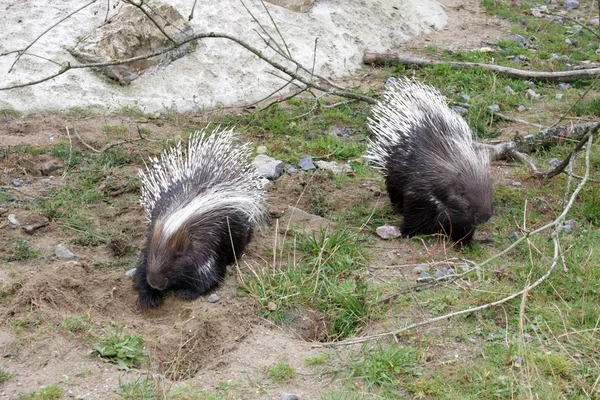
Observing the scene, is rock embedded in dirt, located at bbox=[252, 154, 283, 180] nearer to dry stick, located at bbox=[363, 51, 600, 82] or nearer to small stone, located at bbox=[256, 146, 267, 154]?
small stone, located at bbox=[256, 146, 267, 154]

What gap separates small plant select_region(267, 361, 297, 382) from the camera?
3244 millimetres

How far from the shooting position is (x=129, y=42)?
6.62 meters

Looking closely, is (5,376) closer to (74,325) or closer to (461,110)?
(74,325)

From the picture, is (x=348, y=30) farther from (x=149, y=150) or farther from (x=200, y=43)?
→ (x=149, y=150)

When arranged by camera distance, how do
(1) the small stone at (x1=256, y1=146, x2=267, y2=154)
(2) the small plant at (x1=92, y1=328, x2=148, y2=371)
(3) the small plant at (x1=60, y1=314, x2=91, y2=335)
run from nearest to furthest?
(2) the small plant at (x1=92, y1=328, x2=148, y2=371), (3) the small plant at (x1=60, y1=314, x2=91, y2=335), (1) the small stone at (x1=256, y1=146, x2=267, y2=154)

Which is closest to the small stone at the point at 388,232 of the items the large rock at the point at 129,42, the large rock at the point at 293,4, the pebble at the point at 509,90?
the large rock at the point at 129,42

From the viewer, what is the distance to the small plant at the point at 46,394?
2.97m

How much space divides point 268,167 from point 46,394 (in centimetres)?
281

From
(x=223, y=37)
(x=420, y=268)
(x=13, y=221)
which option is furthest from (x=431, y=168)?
(x=13, y=221)

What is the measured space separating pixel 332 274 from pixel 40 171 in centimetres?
257

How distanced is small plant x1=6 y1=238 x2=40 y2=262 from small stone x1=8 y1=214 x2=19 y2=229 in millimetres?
273

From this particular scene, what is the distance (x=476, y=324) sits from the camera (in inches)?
143

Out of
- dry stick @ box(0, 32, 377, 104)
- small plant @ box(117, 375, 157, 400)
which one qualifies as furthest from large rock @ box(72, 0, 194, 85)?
small plant @ box(117, 375, 157, 400)

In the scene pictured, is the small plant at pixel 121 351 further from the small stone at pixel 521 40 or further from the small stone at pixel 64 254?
the small stone at pixel 521 40
